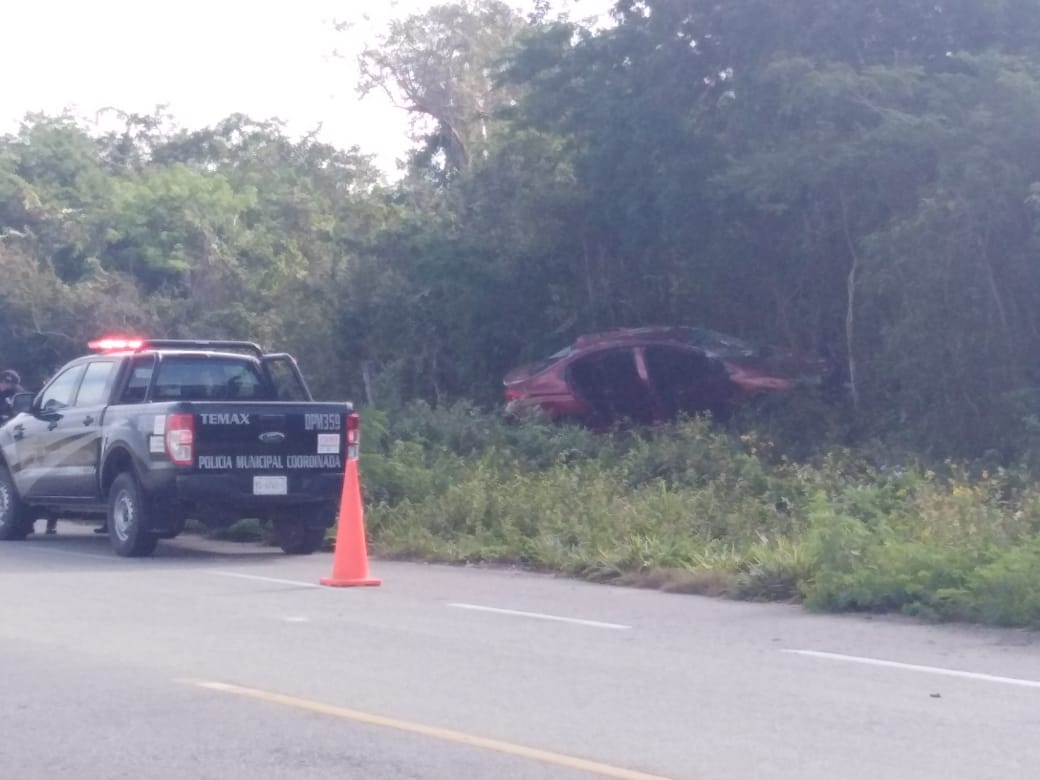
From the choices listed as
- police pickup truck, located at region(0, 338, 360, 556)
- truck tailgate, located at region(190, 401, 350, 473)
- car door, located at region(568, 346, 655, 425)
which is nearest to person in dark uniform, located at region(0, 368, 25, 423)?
police pickup truck, located at region(0, 338, 360, 556)

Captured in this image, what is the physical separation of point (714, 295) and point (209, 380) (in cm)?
1136

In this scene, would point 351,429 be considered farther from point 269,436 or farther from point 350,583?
point 350,583

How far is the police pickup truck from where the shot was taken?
15258mm

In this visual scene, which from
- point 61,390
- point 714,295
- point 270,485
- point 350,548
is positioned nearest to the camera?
point 350,548

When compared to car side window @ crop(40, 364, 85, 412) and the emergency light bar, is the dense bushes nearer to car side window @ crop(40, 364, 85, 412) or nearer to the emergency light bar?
the emergency light bar

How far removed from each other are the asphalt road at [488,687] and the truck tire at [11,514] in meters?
4.45

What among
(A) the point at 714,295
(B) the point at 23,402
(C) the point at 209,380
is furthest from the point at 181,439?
(A) the point at 714,295

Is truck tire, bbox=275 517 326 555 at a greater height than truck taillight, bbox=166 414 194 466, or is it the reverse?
truck taillight, bbox=166 414 194 466

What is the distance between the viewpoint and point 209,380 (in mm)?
16797

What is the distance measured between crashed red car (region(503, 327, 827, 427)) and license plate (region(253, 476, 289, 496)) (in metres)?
8.09

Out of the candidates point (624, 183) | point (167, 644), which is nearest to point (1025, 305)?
point (624, 183)

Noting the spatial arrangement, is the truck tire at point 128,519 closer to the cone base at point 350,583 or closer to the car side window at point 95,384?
the car side window at point 95,384

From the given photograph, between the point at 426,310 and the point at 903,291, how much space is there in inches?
384

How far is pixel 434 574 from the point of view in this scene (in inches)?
581
